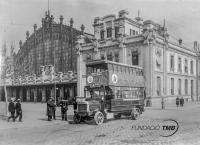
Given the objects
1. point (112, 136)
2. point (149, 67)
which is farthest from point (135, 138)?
point (149, 67)

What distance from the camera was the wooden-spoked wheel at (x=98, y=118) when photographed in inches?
674

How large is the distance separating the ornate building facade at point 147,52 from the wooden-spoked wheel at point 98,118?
18.9 m

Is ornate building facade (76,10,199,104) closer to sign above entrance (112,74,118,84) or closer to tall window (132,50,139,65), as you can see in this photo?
tall window (132,50,139,65)

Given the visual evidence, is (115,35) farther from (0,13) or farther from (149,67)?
(0,13)

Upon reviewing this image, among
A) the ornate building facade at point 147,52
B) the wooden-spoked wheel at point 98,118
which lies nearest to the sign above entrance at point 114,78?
the wooden-spoked wheel at point 98,118

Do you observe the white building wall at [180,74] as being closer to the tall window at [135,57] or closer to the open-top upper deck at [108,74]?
the tall window at [135,57]

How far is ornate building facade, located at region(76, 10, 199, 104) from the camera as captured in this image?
36.4 metres

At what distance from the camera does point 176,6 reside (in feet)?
45.6

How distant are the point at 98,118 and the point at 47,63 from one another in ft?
127

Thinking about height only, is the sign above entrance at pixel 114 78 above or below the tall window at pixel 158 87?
above

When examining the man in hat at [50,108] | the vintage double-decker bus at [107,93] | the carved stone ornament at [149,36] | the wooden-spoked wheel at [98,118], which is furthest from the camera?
the carved stone ornament at [149,36]

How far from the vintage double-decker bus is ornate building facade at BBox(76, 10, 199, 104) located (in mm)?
15664

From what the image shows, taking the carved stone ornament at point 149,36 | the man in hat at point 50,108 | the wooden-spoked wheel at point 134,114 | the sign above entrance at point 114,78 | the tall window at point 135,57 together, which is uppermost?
the carved stone ornament at point 149,36

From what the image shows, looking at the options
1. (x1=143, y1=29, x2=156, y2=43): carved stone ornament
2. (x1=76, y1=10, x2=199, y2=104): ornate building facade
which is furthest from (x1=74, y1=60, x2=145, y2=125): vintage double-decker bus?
(x1=76, y1=10, x2=199, y2=104): ornate building facade
